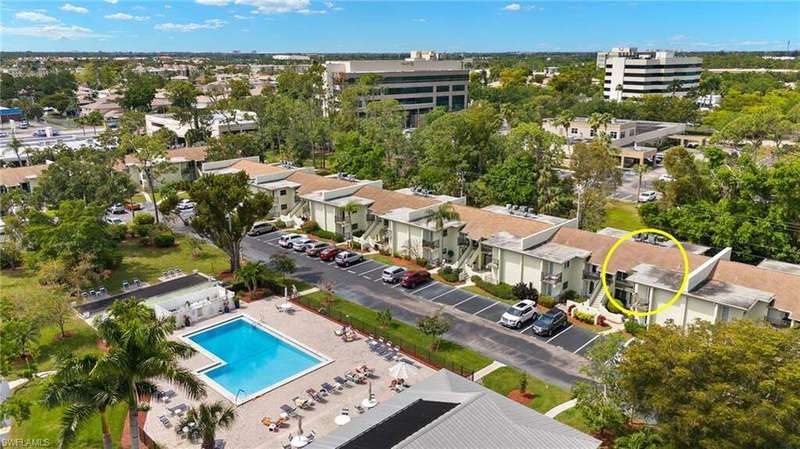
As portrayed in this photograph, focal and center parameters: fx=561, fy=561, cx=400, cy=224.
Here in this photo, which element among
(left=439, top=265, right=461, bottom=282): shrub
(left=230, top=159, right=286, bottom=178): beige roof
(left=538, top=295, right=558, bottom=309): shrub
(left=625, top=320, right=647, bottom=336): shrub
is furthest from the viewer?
(left=230, top=159, right=286, bottom=178): beige roof

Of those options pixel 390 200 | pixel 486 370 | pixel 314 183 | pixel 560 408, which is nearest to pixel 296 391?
pixel 486 370

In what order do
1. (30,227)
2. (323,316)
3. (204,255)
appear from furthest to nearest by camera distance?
(204,255), (30,227), (323,316)

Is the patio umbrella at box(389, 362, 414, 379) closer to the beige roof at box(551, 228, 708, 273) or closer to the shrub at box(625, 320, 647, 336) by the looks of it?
Result: the shrub at box(625, 320, 647, 336)

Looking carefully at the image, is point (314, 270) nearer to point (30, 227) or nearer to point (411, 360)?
point (411, 360)

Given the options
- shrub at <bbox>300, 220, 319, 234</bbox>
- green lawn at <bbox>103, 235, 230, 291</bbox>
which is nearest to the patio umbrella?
green lawn at <bbox>103, 235, 230, 291</bbox>

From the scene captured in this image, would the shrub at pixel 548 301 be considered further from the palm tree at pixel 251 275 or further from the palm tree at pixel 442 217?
the palm tree at pixel 251 275

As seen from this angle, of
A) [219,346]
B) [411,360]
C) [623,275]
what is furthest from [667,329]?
[219,346]

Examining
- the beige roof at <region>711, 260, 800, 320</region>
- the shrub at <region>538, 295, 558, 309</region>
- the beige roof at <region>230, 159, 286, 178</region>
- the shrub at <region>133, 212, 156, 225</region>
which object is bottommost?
the shrub at <region>538, 295, 558, 309</region>
